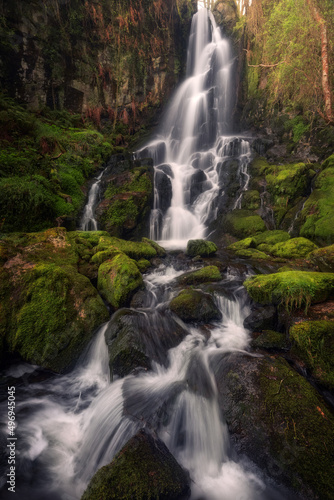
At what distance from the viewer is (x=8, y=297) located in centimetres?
458

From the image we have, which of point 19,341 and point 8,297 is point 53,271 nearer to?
point 8,297

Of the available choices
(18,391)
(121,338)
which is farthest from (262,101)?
(18,391)

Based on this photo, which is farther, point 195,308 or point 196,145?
point 196,145

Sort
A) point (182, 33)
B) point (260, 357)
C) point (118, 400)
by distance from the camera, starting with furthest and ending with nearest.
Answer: point (182, 33) → point (260, 357) → point (118, 400)

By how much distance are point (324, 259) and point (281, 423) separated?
521 cm

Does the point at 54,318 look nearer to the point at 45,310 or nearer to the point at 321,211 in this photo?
the point at 45,310

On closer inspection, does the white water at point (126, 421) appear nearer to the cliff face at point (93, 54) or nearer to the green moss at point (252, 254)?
the green moss at point (252, 254)

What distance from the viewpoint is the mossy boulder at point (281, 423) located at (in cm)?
239

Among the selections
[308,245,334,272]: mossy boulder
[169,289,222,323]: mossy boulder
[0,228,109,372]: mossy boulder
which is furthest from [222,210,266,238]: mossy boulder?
[0,228,109,372]: mossy boulder

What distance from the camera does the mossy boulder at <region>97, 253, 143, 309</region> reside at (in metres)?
5.52

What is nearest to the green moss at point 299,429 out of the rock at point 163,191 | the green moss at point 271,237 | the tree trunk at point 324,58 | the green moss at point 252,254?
the green moss at point 252,254

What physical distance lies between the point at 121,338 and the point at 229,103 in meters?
22.6

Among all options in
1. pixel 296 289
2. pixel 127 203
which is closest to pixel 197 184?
pixel 127 203

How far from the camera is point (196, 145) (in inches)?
715
